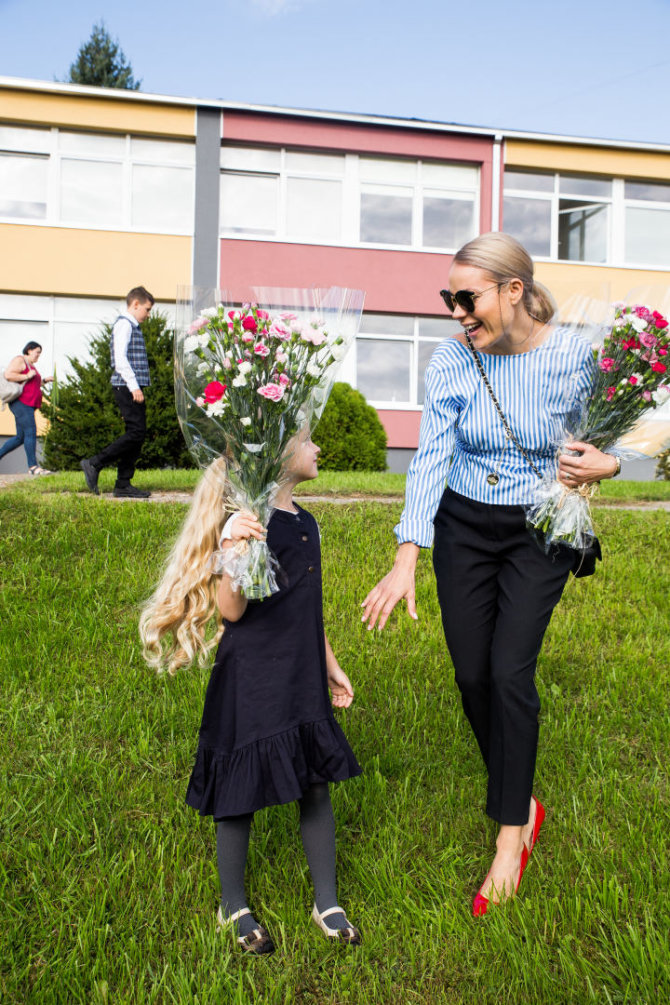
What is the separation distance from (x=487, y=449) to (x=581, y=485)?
1.18 feet

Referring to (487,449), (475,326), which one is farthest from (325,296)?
(487,449)

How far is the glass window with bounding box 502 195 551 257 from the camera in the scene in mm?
23281

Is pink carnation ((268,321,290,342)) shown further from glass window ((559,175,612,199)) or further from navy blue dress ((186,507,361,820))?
glass window ((559,175,612,199))

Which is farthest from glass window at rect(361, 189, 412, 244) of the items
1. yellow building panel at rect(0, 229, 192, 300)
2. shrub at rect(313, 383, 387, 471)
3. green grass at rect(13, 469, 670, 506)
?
green grass at rect(13, 469, 670, 506)

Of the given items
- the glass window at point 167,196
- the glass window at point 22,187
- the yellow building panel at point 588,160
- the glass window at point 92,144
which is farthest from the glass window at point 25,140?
the yellow building panel at point 588,160

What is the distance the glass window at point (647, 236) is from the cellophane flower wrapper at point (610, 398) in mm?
22609

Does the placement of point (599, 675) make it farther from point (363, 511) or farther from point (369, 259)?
point (369, 259)

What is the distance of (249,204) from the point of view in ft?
71.0

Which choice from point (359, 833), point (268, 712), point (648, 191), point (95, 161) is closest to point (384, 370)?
point (95, 161)

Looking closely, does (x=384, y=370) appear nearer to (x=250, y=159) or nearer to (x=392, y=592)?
(x=250, y=159)

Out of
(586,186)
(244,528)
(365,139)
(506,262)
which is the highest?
(365,139)

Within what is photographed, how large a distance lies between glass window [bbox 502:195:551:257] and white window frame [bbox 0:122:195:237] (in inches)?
322

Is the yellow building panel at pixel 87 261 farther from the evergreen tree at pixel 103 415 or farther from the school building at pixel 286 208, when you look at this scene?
the evergreen tree at pixel 103 415

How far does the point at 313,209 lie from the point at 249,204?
1.59m
